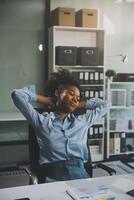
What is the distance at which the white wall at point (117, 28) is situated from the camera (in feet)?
15.6

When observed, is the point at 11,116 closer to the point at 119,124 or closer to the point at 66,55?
the point at 66,55

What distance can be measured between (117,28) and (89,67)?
909mm

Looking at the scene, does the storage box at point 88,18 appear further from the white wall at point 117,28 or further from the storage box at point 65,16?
the white wall at point 117,28

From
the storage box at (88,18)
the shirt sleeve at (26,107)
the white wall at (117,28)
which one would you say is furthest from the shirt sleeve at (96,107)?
the white wall at (117,28)

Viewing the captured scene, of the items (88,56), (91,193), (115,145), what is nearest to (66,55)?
(88,56)

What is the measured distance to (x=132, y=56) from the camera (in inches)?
195

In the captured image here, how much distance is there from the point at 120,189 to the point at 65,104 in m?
0.74

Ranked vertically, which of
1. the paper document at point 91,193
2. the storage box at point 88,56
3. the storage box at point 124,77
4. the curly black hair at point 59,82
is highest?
the storage box at point 88,56

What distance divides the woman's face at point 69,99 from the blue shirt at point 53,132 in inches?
2.4

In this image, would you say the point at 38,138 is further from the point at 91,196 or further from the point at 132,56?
the point at 132,56

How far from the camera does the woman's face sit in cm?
223

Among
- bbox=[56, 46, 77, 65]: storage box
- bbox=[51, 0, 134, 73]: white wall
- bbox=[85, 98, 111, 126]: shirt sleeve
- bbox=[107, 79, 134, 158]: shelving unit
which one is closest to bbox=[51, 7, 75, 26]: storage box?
bbox=[56, 46, 77, 65]: storage box

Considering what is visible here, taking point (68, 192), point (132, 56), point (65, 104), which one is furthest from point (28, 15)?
point (68, 192)

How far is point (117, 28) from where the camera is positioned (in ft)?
15.9
